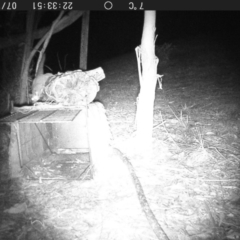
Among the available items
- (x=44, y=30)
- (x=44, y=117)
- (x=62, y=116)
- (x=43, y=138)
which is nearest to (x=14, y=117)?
(x=44, y=117)

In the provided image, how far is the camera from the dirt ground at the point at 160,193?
2939 mm

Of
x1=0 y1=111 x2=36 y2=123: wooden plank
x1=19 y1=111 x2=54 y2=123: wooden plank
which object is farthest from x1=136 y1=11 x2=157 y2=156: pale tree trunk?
x1=0 y1=111 x2=36 y2=123: wooden plank

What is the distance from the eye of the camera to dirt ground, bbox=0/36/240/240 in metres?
2.94

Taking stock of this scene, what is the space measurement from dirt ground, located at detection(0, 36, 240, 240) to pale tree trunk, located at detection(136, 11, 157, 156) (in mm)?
254

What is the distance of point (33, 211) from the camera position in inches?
133

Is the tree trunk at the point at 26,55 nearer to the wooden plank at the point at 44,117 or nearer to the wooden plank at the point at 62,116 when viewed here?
the wooden plank at the point at 44,117

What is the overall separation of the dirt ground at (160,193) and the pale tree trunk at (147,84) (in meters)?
0.25

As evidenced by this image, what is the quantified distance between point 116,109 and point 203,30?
14710 mm

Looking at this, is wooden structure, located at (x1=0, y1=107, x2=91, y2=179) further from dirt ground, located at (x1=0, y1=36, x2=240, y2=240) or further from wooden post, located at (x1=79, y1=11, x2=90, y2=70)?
wooden post, located at (x1=79, y1=11, x2=90, y2=70)


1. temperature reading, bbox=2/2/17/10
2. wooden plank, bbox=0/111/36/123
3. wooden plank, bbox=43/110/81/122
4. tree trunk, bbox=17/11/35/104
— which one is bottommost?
wooden plank, bbox=0/111/36/123

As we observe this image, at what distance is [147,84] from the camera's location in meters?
4.65

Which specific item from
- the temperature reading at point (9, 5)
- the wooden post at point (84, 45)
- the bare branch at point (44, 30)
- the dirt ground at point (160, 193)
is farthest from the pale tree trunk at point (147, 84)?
the temperature reading at point (9, 5)

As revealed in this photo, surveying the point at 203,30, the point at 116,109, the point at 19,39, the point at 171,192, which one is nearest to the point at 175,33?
the point at 203,30

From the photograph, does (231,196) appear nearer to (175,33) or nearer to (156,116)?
(156,116)
